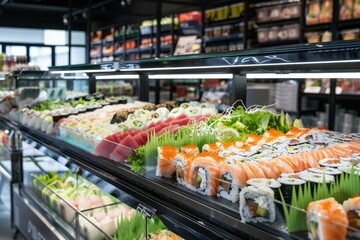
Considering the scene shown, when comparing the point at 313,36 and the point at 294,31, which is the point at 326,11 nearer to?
the point at 313,36

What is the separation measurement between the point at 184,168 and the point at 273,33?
191 inches

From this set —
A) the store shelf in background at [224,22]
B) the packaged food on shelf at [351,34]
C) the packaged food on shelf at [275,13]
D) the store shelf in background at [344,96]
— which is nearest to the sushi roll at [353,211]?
the store shelf in background at [344,96]

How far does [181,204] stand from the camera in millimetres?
1683

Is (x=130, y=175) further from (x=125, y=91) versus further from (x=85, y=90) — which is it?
(x=125, y=91)

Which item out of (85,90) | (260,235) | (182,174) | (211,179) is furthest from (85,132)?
(85,90)

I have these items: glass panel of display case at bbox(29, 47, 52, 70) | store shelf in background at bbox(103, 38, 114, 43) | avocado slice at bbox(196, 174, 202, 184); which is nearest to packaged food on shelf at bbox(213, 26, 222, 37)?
store shelf in background at bbox(103, 38, 114, 43)

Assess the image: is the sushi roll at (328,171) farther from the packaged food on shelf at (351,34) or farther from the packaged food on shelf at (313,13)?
the packaged food on shelf at (313,13)

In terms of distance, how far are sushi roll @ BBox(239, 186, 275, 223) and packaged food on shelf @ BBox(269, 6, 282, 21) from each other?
5.18 meters

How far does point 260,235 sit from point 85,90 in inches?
171

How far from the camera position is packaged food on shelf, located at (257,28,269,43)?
6.31 meters

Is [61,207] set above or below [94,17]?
below

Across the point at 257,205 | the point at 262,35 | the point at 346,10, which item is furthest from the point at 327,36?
the point at 257,205

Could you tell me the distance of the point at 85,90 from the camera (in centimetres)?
532

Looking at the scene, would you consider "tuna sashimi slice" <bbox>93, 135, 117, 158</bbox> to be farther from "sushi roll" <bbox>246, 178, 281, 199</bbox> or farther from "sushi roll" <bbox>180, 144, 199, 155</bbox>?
"sushi roll" <bbox>246, 178, 281, 199</bbox>
